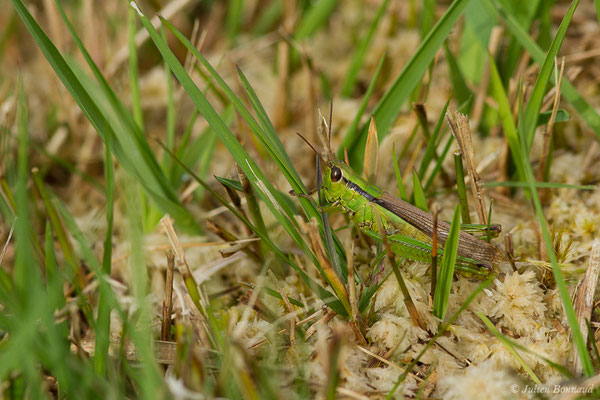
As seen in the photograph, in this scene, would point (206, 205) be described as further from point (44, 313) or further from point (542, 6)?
point (542, 6)

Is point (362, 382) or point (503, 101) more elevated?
point (503, 101)

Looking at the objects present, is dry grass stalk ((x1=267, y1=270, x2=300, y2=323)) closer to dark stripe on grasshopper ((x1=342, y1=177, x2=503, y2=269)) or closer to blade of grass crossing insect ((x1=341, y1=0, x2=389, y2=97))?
dark stripe on grasshopper ((x1=342, y1=177, x2=503, y2=269))

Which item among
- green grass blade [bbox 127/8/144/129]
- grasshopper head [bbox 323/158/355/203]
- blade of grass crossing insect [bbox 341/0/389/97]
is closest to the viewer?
grasshopper head [bbox 323/158/355/203]

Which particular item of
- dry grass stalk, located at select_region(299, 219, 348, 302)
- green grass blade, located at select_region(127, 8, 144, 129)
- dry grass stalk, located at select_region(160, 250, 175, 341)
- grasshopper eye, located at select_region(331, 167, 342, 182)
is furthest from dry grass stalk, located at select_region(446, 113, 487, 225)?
green grass blade, located at select_region(127, 8, 144, 129)

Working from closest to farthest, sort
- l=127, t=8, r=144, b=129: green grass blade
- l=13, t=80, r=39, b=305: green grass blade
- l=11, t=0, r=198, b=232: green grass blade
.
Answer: l=13, t=80, r=39, b=305: green grass blade
l=11, t=0, r=198, b=232: green grass blade
l=127, t=8, r=144, b=129: green grass blade

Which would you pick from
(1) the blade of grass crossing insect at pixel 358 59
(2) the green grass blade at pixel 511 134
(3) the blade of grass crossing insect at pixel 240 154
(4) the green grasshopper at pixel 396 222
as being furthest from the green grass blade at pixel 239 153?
(1) the blade of grass crossing insect at pixel 358 59

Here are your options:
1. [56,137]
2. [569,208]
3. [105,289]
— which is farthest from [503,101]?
[56,137]
